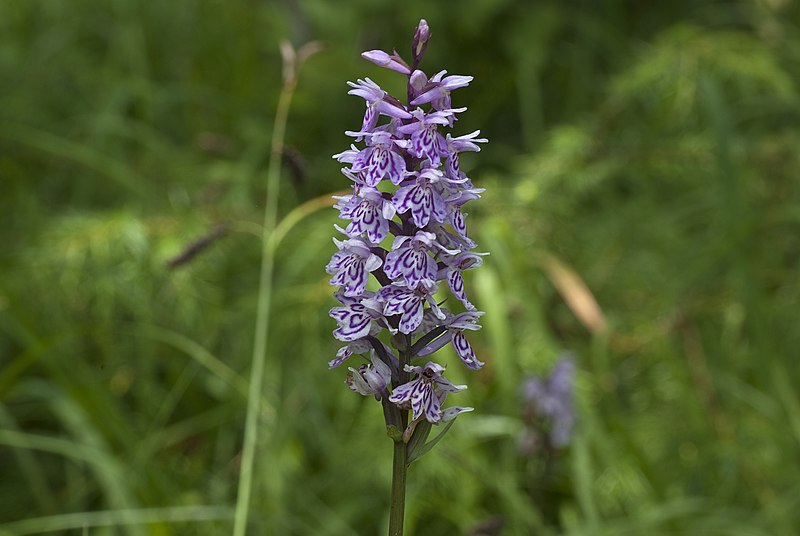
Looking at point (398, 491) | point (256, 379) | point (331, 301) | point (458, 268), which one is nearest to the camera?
point (398, 491)

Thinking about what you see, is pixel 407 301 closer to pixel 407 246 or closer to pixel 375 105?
pixel 407 246

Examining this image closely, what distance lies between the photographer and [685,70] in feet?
13.9

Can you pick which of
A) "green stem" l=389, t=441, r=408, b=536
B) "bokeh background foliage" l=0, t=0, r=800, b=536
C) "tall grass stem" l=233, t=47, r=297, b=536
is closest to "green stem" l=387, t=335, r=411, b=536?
"green stem" l=389, t=441, r=408, b=536

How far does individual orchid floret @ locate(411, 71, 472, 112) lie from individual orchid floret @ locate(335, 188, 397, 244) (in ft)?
0.51

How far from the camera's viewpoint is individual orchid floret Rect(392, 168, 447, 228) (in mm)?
1388

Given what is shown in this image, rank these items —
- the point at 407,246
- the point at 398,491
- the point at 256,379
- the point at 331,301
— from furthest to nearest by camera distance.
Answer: the point at 331,301 → the point at 256,379 → the point at 407,246 → the point at 398,491

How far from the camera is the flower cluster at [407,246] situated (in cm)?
139

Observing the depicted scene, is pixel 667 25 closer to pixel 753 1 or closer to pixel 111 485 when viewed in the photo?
pixel 753 1

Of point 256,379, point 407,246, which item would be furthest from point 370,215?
point 256,379

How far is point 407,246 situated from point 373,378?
0.68ft

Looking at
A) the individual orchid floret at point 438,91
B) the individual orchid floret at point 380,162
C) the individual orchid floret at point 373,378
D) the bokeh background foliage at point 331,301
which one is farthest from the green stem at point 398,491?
the bokeh background foliage at point 331,301

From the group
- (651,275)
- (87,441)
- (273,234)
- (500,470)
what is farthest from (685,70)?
(87,441)

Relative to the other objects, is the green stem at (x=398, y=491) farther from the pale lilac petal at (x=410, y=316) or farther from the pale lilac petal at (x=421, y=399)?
the pale lilac petal at (x=410, y=316)

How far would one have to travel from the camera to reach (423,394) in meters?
1.39
